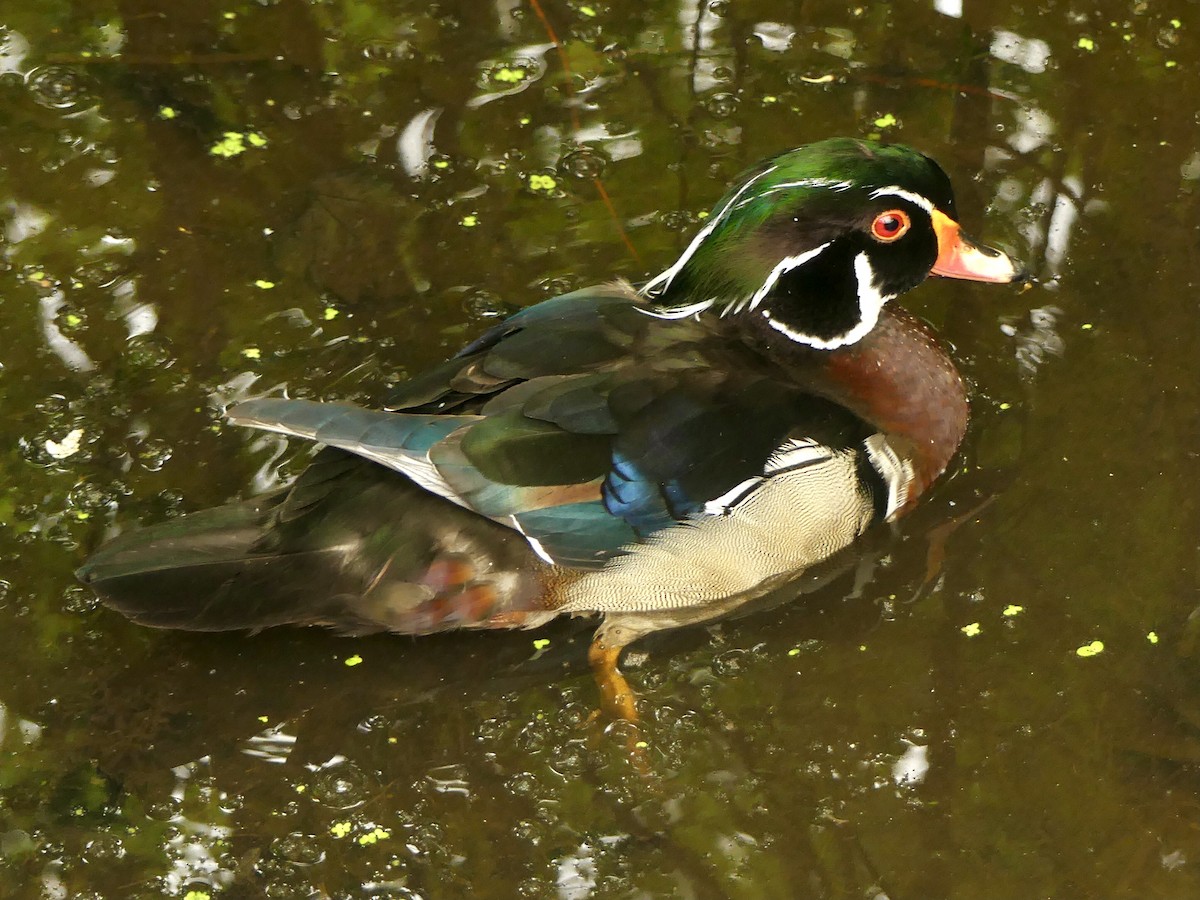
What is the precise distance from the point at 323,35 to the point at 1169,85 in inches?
116

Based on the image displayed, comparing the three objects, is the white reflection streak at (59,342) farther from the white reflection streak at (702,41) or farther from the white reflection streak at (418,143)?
the white reflection streak at (702,41)

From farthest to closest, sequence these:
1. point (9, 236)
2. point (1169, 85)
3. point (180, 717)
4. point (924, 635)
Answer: point (1169, 85), point (9, 236), point (924, 635), point (180, 717)

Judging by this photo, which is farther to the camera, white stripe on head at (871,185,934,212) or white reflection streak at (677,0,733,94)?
white reflection streak at (677,0,733,94)

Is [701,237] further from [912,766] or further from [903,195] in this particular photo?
[912,766]

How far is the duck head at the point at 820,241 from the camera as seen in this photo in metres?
3.05

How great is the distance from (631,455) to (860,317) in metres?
0.80

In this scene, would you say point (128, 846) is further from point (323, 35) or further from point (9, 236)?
point (323, 35)

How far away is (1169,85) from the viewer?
14.7 feet

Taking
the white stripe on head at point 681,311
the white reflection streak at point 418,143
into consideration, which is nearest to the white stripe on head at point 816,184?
the white stripe on head at point 681,311

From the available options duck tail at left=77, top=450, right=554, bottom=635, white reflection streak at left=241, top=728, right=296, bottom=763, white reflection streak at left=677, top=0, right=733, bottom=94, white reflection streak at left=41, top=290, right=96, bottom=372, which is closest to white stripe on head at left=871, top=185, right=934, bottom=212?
duck tail at left=77, top=450, right=554, bottom=635

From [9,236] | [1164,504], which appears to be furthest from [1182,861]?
[9,236]

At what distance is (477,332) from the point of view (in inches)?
148

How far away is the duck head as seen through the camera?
10.0ft

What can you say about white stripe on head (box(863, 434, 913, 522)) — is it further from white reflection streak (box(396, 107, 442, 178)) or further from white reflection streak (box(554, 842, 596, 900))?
white reflection streak (box(396, 107, 442, 178))
